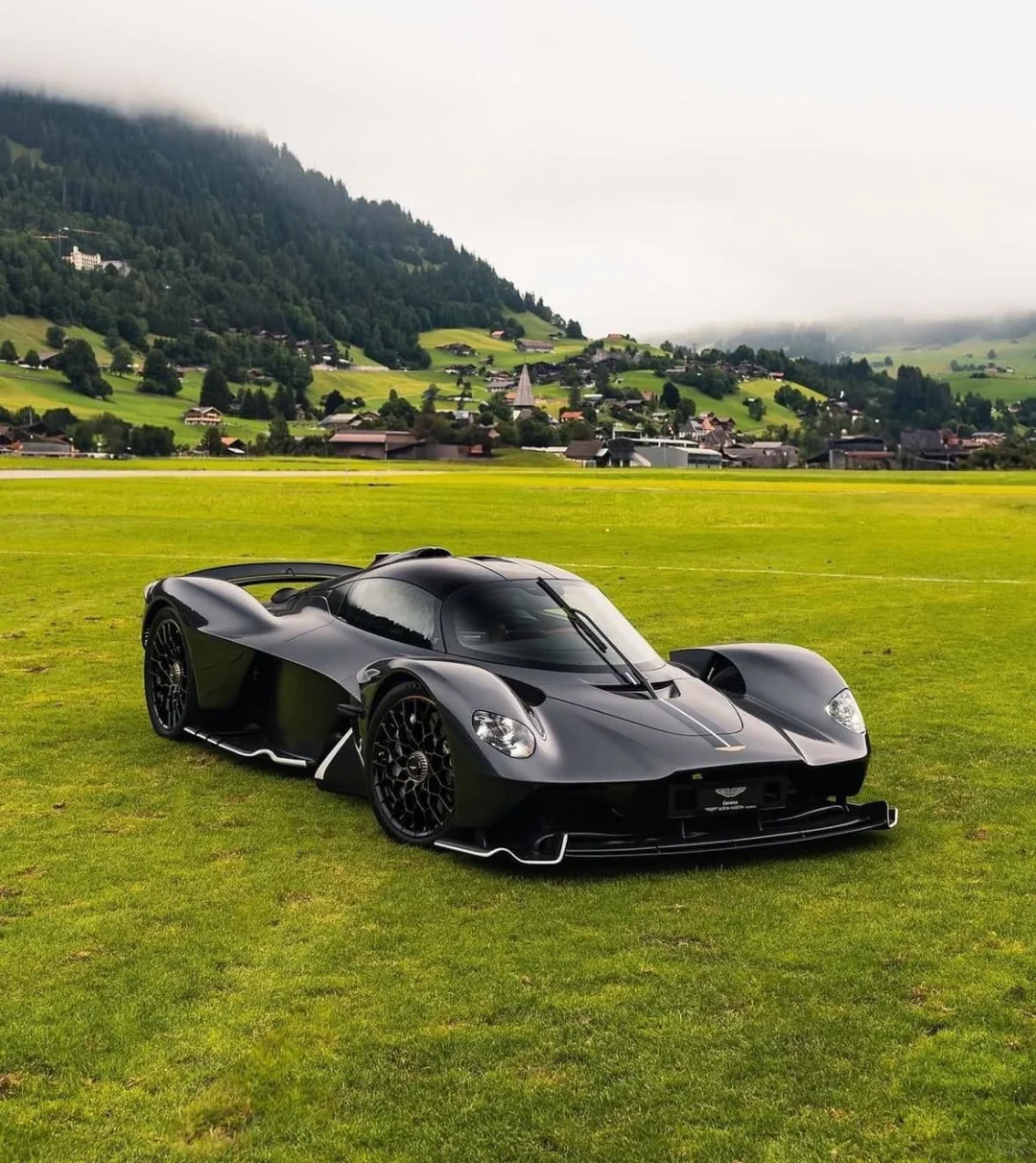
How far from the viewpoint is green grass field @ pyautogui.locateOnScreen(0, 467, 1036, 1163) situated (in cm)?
408

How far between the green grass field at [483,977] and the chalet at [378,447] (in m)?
174

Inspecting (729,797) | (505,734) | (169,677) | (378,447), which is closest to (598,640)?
(505,734)

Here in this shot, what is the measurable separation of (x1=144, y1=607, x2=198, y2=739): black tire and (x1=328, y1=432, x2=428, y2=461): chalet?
565ft

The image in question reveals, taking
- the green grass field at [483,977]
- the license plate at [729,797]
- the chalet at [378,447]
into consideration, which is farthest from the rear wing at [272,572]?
the chalet at [378,447]

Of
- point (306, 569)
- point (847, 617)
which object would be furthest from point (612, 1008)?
point (847, 617)

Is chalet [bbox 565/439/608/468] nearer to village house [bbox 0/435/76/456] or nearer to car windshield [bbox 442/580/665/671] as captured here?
village house [bbox 0/435/76/456]

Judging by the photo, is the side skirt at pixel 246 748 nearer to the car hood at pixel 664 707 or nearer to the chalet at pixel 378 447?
the car hood at pixel 664 707

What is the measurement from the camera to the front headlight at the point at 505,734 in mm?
6824

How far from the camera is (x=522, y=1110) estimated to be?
4.14 metres

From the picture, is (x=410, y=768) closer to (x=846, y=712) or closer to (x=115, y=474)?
(x=846, y=712)

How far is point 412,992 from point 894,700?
790 centimetres

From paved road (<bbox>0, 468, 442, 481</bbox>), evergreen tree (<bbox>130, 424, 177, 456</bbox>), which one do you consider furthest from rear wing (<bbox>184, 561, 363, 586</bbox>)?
evergreen tree (<bbox>130, 424, 177, 456</bbox>)

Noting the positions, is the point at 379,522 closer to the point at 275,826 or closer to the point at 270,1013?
the point at 275,826

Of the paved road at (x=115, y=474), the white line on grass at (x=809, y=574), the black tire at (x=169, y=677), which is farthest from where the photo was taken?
the paved road at (x=115, y=474)
